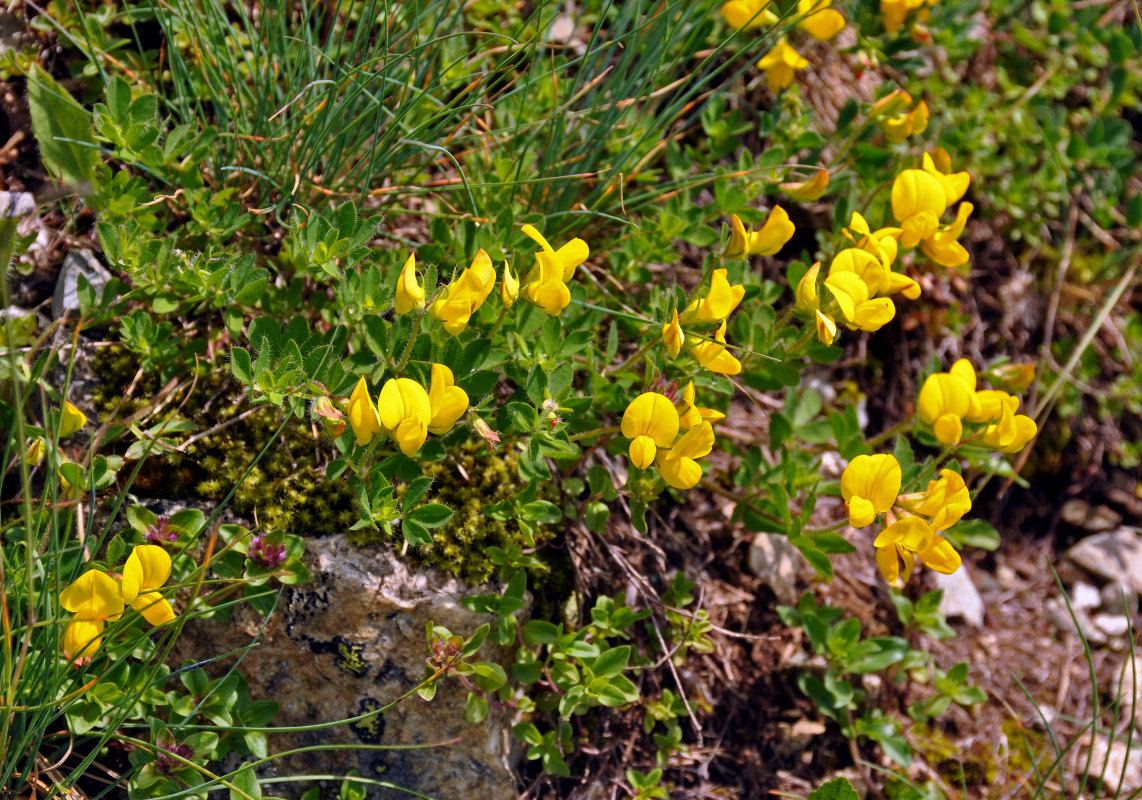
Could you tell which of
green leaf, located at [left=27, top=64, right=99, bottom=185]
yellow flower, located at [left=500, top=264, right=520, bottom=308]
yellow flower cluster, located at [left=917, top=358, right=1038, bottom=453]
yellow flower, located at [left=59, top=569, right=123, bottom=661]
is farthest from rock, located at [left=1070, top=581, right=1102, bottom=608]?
green leaf, located at [left=27, top=64, right=99, bottom=185]

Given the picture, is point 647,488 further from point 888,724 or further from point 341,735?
point 888,724

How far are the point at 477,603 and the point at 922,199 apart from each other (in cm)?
182

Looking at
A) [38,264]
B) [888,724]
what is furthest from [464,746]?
[38,264]

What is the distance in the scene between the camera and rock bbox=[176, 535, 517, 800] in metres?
2.55

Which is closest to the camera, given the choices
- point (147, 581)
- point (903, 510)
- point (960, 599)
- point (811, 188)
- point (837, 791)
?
point (147, 581)

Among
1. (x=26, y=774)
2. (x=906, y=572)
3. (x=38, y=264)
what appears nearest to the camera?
Result: (x=26, y=774)

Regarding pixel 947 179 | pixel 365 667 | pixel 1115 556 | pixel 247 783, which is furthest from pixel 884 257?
pixel 1115 556

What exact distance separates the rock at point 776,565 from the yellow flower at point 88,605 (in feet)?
7.06

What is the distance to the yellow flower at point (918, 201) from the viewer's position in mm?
2678

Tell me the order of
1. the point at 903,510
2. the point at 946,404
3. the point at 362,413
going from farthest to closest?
the point at 946,404
the point at 903,510
the point at 362,413

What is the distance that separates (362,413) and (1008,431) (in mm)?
1816

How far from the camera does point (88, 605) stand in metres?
2.13

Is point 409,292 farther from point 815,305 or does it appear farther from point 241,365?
point 815,305

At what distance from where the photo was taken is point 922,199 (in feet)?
8.82
